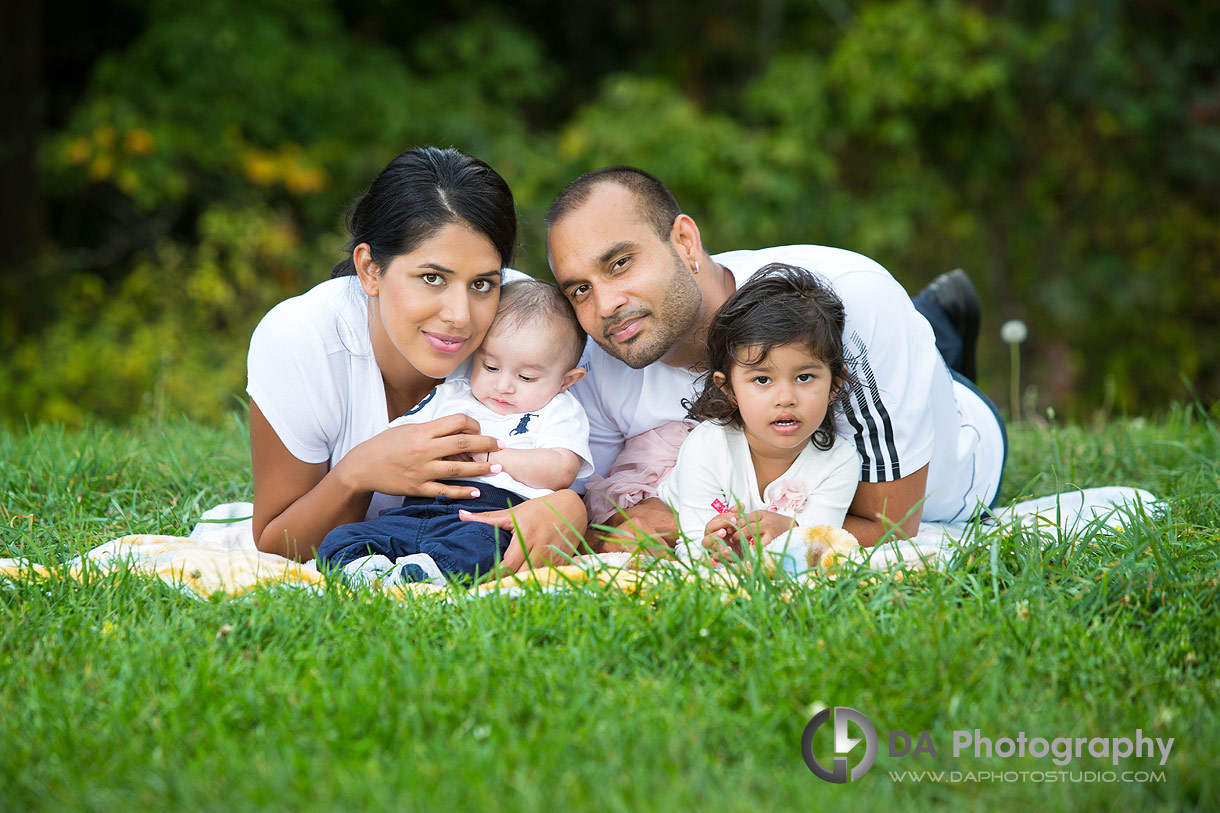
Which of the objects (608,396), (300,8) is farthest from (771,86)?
(608,396)

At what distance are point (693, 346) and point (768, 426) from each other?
1.47ft

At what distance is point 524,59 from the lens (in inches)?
314

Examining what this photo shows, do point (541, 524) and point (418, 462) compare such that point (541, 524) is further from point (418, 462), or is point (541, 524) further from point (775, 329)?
point (775, 329)

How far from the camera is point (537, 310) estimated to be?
9.19 feet

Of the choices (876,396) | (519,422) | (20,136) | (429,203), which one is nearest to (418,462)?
(519,422)

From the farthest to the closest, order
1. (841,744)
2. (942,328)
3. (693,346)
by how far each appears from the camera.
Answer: (942,328)
(693,346)
(841,744)

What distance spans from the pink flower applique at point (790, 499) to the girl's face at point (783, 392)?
5.1 inches

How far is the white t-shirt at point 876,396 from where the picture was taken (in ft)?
8.55

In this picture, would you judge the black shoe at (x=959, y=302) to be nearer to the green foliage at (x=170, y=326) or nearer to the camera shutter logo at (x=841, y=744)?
the camera shutter logo at (x=841, y=744)

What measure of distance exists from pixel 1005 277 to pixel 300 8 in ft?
19.7

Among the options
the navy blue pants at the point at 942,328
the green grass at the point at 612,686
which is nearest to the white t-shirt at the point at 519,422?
the green grass at the point at 612,686

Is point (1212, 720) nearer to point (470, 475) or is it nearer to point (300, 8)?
point (470, 475)

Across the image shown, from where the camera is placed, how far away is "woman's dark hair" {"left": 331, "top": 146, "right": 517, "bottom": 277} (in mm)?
2680

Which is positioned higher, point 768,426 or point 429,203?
point 429,203
